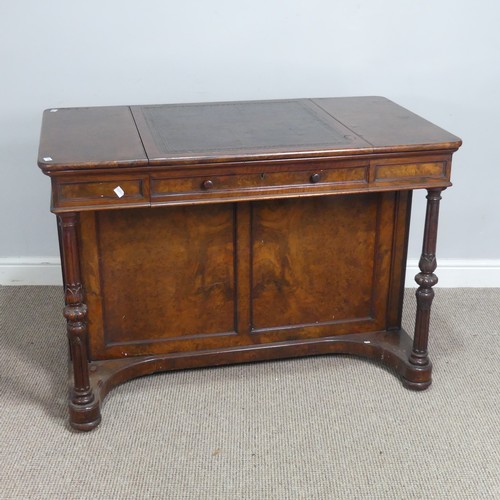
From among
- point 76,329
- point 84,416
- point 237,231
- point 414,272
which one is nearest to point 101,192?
point 76,329

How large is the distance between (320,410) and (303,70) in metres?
1.36

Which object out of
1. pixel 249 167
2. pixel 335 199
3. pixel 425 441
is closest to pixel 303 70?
pixel 335 199

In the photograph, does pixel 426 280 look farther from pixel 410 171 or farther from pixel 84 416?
pixel 84 416

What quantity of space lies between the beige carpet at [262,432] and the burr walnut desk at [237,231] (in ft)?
0.30

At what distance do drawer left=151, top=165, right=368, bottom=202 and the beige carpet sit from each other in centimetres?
76

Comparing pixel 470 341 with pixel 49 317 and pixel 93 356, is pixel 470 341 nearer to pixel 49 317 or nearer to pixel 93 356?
pixel 93 356

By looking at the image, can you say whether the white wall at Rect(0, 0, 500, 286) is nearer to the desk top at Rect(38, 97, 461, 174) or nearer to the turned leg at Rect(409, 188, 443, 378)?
Result: the desk top at Rect(38, 97, 461, 174)

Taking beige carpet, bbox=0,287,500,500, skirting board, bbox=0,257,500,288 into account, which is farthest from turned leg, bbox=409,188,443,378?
skirting board, bbox=0,257,500,288

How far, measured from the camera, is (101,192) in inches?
97.0

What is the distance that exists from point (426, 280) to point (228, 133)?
819mm

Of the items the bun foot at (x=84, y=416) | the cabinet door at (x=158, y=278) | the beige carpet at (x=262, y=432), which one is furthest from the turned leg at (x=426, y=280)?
the bun foot at (x=84, y=416)

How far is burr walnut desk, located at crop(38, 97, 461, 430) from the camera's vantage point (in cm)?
252

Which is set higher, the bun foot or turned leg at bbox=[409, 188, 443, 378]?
turned leg at bbox=[409, 188, 443, 378]

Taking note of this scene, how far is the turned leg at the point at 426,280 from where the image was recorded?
275 centimetres
